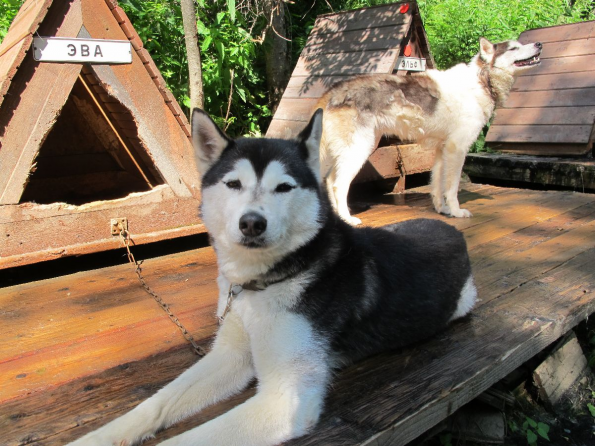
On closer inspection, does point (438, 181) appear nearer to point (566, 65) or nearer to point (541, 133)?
point (541, 133)

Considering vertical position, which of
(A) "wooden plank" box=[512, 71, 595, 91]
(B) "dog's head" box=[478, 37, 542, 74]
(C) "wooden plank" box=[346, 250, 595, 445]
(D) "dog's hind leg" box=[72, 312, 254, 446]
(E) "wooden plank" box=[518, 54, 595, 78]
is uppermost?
(B) "dog's head" box=[478, 37, 542, 74]

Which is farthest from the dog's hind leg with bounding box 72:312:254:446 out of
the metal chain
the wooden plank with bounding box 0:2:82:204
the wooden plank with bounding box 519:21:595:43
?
the wooden plank with bounding box 519:21:595:43

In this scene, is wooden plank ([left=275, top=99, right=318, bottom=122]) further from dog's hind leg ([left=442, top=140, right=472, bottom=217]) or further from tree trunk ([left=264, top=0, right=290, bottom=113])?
tree trunk ([left=264, top=0, right=290, bottom=113])

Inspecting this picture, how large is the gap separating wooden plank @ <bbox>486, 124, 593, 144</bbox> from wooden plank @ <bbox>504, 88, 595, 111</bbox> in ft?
1.17

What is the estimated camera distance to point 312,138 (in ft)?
6.80

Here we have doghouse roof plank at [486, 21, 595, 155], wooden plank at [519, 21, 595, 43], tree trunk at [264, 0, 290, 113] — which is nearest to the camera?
doghouse roof plank at [486, 21, 595, 155]

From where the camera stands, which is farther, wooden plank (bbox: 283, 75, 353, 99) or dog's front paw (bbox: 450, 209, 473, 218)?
wooden plank (bbox: 283, 75, 353, 99)

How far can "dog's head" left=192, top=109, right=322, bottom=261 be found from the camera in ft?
5.58

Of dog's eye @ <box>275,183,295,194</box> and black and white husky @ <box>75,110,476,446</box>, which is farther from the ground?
dog's eye @ <box>275,183,295,194</box>

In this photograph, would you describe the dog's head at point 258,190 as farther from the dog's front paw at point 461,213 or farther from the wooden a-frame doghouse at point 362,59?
the wooden a-frame doghouse at point 362,59

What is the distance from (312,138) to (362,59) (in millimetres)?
3519

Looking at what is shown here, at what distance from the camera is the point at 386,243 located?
2.11 meters

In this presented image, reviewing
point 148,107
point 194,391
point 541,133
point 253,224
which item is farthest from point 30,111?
point 541,133

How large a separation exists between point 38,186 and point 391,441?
15.5 ft
